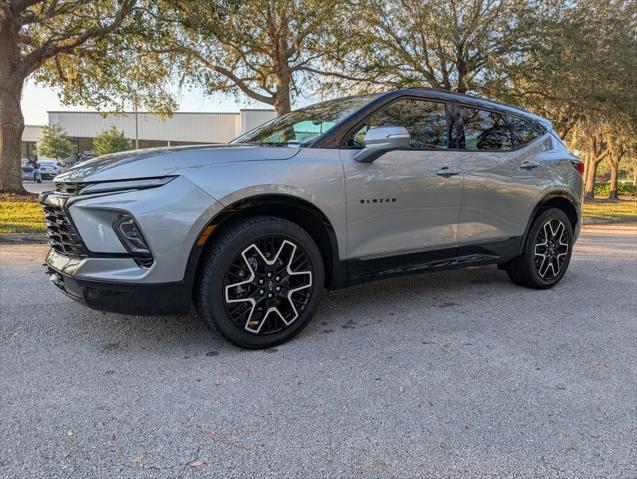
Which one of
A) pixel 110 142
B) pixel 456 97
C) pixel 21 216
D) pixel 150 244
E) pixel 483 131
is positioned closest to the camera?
pixel 150 244

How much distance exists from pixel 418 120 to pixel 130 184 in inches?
93.4

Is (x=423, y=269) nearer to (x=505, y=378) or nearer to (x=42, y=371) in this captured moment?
(x=505, y=378)

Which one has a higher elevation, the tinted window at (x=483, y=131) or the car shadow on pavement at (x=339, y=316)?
the tinted window at (x=483, y=131)

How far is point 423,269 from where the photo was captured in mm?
3977

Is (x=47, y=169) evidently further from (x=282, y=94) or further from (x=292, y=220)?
(x=292, y=220)

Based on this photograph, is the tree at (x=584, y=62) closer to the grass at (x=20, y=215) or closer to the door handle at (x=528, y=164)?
the door handle at (x=528, y=164)

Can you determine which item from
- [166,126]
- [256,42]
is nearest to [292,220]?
[256,42]

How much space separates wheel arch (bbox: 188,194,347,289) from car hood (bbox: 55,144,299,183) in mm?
286

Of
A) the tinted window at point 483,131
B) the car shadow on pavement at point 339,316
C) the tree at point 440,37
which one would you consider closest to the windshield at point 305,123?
the tinted window at point 483,131

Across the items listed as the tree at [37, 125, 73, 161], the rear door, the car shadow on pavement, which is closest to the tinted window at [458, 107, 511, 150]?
the rear door

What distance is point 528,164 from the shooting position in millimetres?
4605

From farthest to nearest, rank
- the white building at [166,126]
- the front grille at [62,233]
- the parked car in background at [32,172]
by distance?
the white building at [166,126], the parked car in background at [32,172], the front grille at [62,233]

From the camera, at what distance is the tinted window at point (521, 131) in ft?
15.4

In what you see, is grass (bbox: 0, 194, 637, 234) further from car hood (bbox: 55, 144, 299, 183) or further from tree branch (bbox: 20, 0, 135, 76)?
car hood (bbox: 55, 144, 299, 183)
